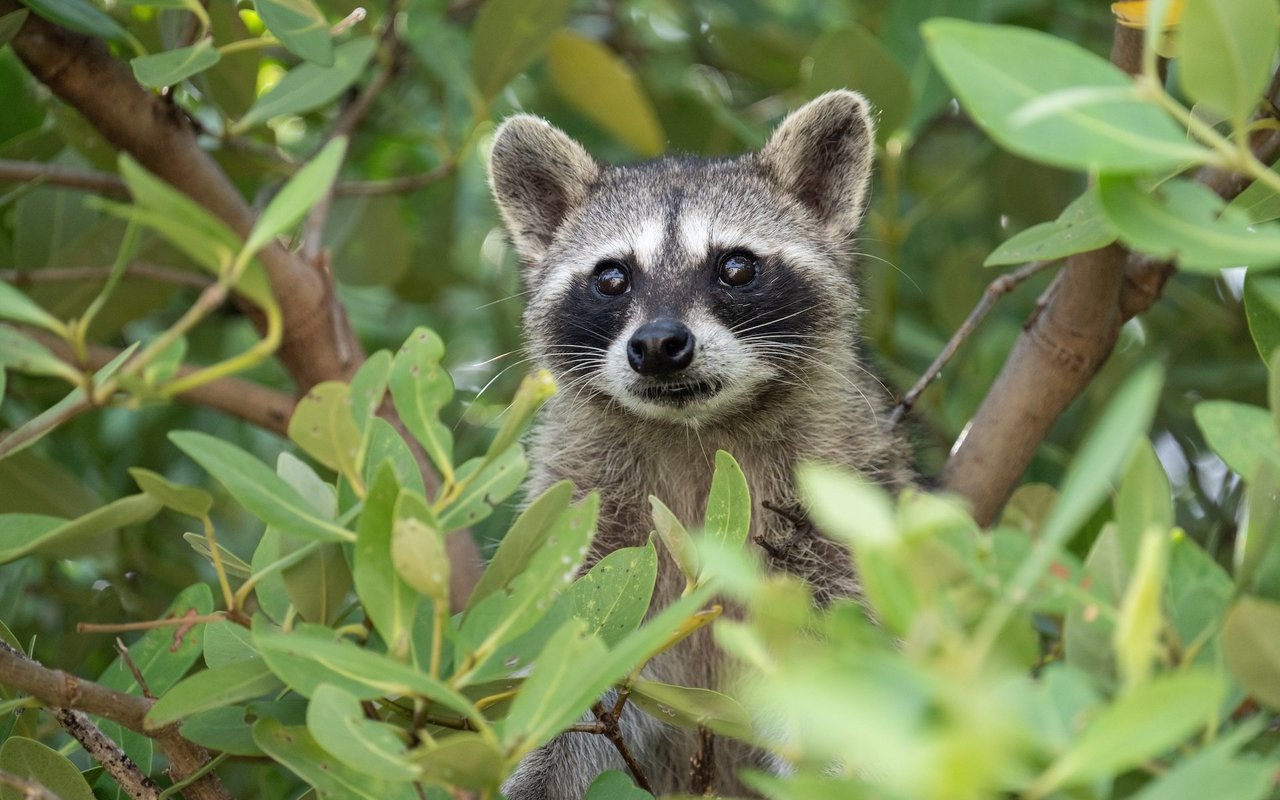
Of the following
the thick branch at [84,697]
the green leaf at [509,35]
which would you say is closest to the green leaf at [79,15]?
the green leaf at [509,35]

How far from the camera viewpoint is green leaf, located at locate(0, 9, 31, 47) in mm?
3174

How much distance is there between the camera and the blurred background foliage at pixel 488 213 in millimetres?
4074

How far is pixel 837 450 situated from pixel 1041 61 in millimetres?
2816

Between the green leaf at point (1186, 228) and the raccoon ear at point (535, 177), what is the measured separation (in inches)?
128

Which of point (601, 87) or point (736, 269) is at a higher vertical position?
point (601, 87)

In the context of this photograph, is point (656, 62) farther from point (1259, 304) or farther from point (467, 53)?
point (1259, 304)

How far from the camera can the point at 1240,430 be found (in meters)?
1.87

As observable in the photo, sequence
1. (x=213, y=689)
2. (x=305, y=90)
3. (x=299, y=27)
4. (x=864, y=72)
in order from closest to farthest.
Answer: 1. (x=213, y=689)
2. (x=299, y=27)
3. (x=305, y=90)
4. (x=864, y=72)

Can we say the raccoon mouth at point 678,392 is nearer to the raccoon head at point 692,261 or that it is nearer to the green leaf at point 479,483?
the raccoon head at point 692,261

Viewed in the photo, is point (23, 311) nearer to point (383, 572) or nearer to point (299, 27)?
point (383, 572)

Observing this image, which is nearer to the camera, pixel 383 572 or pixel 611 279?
pixel 383 572

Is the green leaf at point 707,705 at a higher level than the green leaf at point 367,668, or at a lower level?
lower

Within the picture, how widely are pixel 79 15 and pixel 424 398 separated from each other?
171cm

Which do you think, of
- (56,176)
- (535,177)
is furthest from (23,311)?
(535,177)
